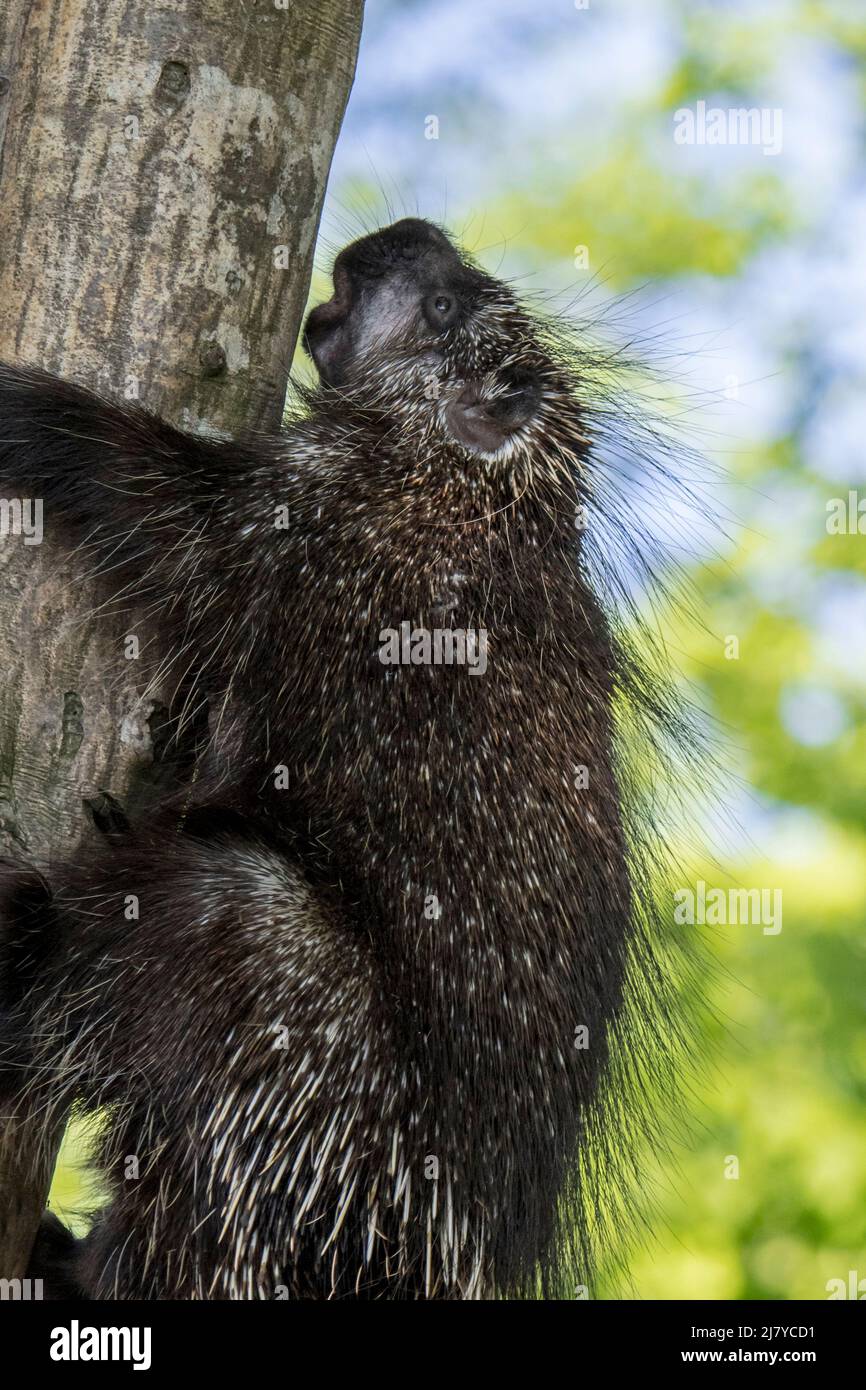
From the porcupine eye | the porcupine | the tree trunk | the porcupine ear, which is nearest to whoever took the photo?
the porcupine

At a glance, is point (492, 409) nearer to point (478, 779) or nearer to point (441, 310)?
point (441, 310)

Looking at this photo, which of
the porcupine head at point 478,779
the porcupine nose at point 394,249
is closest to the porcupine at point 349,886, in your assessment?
the porcupine head at point 478,779

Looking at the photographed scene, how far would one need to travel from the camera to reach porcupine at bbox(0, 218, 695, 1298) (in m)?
2.05

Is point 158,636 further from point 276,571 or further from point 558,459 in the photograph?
point 558,459

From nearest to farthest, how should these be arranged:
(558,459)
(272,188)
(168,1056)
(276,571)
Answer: (168,1056) → (272,188) → (276,571) → (558,459)

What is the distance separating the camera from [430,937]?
7.09 ft

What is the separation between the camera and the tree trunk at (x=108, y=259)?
7.07 ft

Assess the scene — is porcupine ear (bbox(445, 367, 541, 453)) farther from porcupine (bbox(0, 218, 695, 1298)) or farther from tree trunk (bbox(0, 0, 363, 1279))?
tree trunk (bbox(0, 0, 363, 1279))

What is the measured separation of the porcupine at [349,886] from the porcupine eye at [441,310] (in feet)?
0.64

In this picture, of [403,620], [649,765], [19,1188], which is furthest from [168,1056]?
[649,765]

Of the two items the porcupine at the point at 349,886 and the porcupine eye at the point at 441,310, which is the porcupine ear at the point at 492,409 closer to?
the porcupine at the point at 349,886

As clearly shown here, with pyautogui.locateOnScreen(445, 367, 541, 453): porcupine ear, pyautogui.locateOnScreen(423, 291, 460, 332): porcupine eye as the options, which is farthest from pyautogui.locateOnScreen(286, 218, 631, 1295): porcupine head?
pyautogui.locateOnScreen(423, 291, 460, 332): porcupine eye

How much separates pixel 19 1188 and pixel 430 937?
793mm

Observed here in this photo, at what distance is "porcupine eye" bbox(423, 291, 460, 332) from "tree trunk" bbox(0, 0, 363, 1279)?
59 cm
